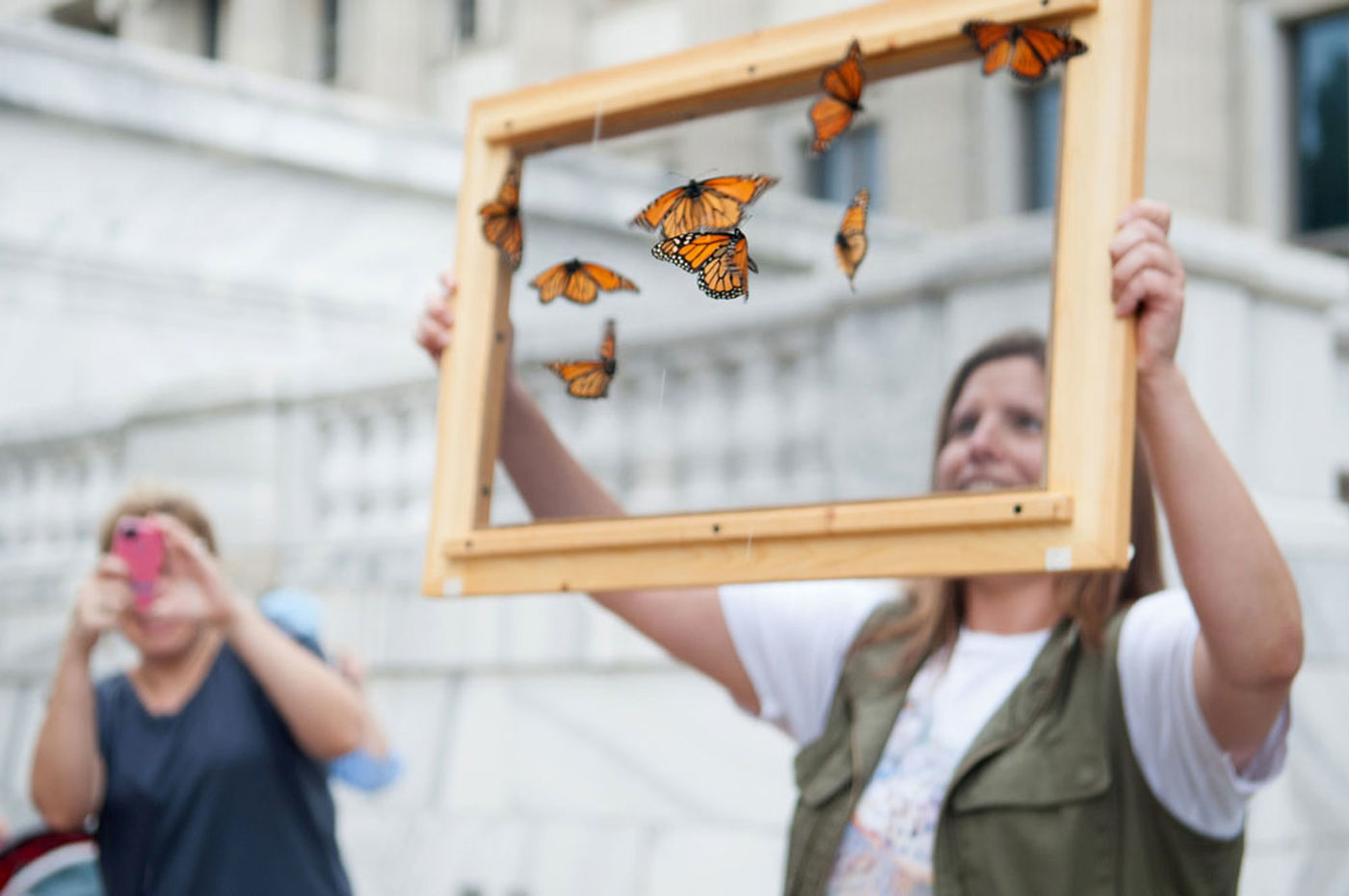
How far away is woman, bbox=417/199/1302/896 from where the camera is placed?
219cm

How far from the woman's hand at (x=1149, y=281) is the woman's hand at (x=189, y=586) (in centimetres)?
214

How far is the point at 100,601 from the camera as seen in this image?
360 centimetres

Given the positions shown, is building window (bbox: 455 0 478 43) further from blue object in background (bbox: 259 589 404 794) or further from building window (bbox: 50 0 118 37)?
blue object in background (bbox: 259 589 404 794)

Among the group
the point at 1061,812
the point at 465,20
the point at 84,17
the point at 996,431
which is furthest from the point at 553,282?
the point at 84,17

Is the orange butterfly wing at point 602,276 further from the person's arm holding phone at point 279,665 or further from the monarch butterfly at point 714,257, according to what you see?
the person's arm holding phone at point 279,665

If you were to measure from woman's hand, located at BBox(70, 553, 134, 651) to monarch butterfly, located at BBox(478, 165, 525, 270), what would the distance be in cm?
137

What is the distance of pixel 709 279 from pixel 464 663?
3.97 m

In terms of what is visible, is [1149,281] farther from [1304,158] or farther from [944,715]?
[1304,158]

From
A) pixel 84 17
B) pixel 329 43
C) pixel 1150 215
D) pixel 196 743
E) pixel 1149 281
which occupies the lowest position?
pixel 196 743

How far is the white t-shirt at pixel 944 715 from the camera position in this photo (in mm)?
2316

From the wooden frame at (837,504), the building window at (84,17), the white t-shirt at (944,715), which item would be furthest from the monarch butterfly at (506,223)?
the building window at (84,17)

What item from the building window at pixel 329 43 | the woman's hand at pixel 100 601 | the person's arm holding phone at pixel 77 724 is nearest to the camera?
the person's arm holding phone at pixel 77 724

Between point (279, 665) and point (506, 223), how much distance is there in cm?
122

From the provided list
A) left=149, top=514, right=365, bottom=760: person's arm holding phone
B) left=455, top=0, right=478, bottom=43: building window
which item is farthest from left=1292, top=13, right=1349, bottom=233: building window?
left=149, top=514, right=365, bottom=760: person's arm holding phone
